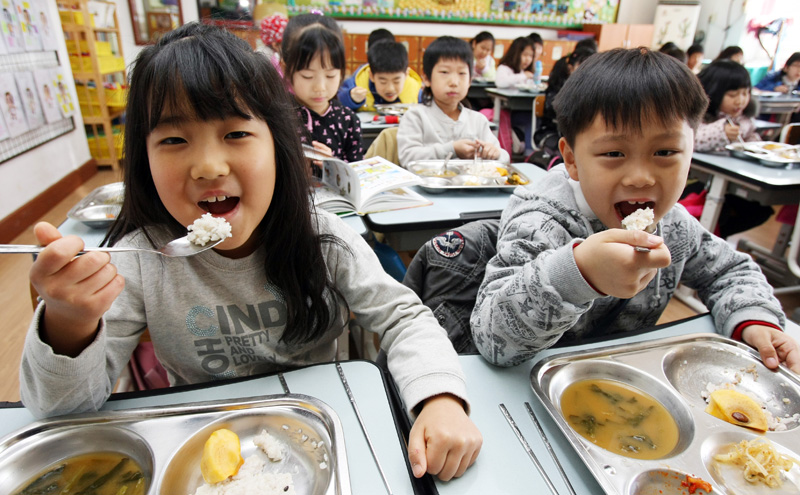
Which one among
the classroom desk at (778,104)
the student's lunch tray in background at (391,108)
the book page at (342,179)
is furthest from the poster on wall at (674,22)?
the book page at (342,179)

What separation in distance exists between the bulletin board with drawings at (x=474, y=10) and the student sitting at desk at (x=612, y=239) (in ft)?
20.9

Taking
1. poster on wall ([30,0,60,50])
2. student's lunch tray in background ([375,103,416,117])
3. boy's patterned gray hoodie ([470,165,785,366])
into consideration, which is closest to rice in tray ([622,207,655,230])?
boy's patterned gray hoodie ([470,165,785,366])

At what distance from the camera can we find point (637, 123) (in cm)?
84

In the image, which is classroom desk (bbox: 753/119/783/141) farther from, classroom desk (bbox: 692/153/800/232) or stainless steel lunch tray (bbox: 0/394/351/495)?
stainless steel lunch tray (bbox: 0/394/351/495)

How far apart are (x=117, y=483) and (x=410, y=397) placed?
1.40ft

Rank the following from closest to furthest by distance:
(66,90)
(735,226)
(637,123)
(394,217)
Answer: (637,123)
(394,217)
(735,226)
(66,90)

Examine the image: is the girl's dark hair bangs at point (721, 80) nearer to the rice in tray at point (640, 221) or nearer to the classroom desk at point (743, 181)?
the classroom desk at point (743, 181)

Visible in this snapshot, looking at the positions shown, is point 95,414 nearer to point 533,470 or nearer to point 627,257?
point 533,470

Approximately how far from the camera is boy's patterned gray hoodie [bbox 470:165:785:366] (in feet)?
2.42

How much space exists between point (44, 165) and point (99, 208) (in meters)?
2.76

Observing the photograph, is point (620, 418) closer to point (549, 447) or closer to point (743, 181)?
point (549, 447)

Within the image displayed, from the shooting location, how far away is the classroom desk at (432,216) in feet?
4.96

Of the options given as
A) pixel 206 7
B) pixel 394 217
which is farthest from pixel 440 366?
pixel 206 7

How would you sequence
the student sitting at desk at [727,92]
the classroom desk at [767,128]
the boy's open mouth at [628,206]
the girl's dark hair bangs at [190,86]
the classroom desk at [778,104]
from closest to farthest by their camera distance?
the girl's dark hair bangs at [190,86]
the boy's open mouth at [628,206]
the student sitting at desk at [727,92]
the classroom desk at [767,128]
the classroom desk at [778,104]
